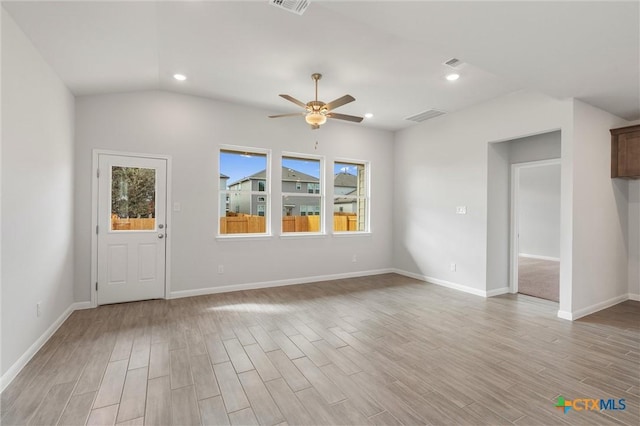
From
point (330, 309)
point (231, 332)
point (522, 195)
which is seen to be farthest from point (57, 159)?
point (522, 195)

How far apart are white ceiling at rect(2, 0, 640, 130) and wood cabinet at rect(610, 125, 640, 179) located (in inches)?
12.7

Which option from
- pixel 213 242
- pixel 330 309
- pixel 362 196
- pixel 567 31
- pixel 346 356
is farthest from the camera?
pixel 362 196

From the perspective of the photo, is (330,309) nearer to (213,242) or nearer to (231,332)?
(231,332)

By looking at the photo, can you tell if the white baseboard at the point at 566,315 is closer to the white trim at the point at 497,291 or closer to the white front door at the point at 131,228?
the white trim at the point at 497,291

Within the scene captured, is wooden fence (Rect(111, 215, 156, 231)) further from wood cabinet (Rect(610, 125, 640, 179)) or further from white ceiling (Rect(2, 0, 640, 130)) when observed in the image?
wood cabinet (Rect(610, 125, 640, 179))

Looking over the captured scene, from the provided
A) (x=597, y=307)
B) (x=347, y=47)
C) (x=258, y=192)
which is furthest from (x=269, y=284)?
(x=597, y=307)

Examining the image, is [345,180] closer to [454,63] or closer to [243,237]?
[243,237]

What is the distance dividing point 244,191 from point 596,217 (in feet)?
17.1

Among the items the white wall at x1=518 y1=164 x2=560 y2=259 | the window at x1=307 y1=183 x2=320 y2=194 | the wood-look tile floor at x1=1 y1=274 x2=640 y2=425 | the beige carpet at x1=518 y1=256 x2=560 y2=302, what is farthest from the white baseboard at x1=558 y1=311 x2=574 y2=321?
the white wall at x1=518 y1=164 x2=560 y2=259

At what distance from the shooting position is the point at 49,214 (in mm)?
3199

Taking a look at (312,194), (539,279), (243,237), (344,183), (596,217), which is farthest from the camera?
(344,183)

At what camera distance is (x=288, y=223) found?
18.5ft

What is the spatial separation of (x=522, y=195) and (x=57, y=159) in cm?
1059

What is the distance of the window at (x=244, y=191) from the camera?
16.8ft
